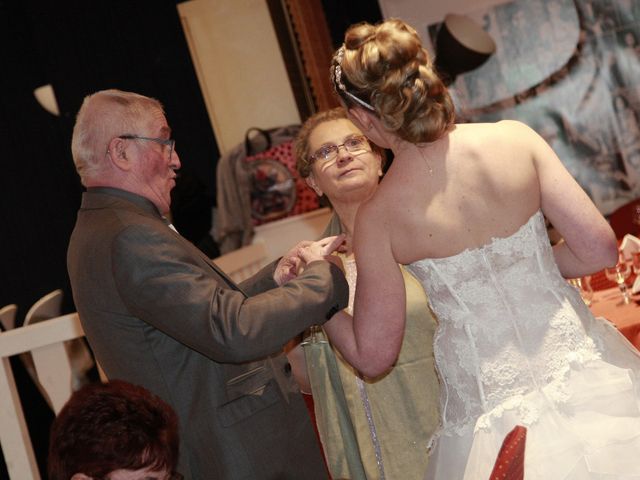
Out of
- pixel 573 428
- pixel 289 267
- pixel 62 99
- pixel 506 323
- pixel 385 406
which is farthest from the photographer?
pixel 62 99

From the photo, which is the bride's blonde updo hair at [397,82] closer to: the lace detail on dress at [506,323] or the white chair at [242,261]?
the lace detail on dress at [506,323]

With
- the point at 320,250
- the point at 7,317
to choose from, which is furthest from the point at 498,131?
the point at 7,317

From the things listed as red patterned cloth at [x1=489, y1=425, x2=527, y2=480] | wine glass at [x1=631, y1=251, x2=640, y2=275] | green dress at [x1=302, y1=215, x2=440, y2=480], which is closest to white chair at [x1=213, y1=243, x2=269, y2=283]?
green dress at [x1=302, y1=215, x2=440, y2=480]

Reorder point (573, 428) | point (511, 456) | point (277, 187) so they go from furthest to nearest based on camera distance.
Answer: point (277, 187) < point (573, 428) < point (511, 456)

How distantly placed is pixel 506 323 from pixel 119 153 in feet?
3.39

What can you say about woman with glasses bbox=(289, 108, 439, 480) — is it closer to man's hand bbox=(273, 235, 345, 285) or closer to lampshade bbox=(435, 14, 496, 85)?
man's hand bbox=(273, 235, 345, 285)

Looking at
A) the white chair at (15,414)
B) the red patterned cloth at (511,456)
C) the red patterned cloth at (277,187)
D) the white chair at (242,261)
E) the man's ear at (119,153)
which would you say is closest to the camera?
the red patterned cloth at (511,456)

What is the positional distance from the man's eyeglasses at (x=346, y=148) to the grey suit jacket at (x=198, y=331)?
0.83 metres

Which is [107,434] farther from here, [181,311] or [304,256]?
[304,256]

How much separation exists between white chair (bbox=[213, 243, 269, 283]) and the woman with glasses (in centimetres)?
198

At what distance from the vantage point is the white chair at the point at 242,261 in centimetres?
512

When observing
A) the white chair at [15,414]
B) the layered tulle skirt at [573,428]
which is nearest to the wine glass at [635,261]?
the layered tulle skirt at [573,428]

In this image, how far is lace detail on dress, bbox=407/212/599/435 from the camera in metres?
2.03

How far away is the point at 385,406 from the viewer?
2.81 m
